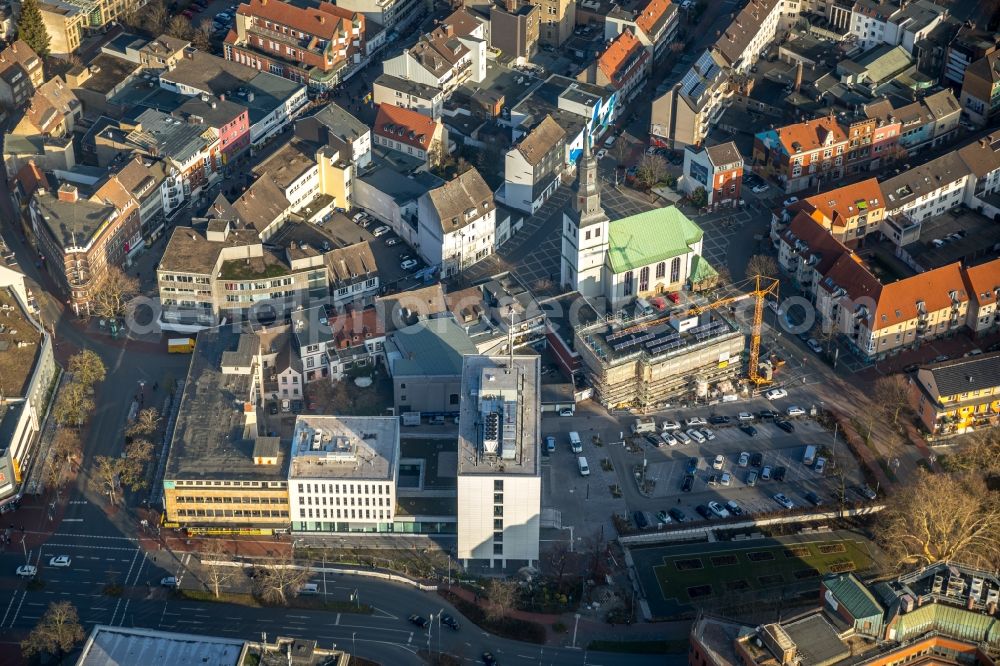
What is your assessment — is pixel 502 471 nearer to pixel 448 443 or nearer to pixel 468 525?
pixel 468 525

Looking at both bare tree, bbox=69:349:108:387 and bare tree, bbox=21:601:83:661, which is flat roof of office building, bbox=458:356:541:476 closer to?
bare tree, bbox=21:601:83:661

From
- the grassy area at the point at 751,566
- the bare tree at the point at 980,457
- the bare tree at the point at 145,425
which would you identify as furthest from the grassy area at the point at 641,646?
the bare tree at the point at 145,425

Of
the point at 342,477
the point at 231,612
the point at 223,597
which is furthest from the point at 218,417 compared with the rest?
the point at 231,612

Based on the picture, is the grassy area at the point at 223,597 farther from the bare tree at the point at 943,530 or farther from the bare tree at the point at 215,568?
the bare tree at the point at 943,530

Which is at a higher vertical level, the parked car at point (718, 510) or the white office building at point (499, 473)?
the white office building at point (499, 473)

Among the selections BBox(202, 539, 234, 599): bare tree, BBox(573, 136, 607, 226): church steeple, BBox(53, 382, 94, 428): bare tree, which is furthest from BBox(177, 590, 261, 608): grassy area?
BBox(573, 136, 607, 226): church steeple
